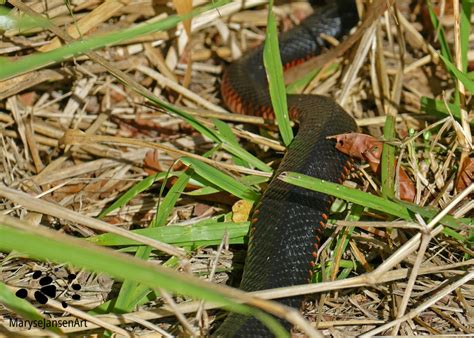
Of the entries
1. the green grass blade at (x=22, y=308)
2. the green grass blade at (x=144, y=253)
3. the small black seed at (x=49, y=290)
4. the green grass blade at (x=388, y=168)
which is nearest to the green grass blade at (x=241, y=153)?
the green grass blade at (x=144, y=253)

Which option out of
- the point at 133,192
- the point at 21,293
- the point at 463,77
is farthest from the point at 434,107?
the point at 21,293

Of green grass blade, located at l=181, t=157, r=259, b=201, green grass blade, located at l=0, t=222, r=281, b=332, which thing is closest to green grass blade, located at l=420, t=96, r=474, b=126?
green grass blade, located at l=181, t=157, r=259, b=201

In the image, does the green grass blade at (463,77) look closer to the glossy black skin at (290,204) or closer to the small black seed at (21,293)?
the glossy black skin at (290,204)

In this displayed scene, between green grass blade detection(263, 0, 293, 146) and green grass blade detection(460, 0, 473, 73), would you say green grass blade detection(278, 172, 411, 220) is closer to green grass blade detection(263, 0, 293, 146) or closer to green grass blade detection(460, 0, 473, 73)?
green grass blade detection(263, 0, 293, 146)

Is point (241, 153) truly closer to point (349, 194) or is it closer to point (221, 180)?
point (221, 180)

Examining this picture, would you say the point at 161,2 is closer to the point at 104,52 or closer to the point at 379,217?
the point at 104,52

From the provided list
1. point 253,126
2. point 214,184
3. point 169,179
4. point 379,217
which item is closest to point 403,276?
point 379,217

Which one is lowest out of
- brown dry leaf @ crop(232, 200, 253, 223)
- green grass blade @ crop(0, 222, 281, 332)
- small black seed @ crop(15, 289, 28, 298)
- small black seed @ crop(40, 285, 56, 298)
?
small black seed @ crop(40, 285, 56, 298)
